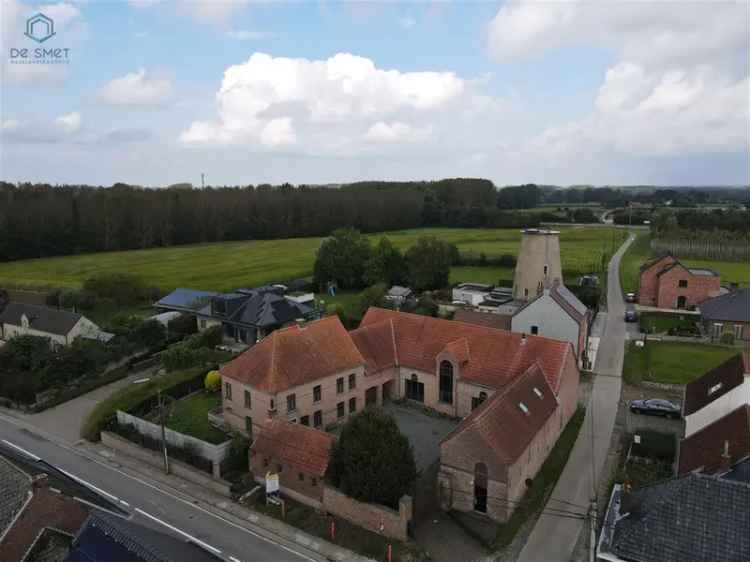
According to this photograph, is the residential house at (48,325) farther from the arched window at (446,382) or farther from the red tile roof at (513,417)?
the red tile roof at (513,417)

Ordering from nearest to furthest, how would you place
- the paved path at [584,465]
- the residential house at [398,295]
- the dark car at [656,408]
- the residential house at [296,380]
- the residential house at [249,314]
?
the paved path at [584,465], the residential house at [296,380], the dark car at [656,408], the residential house at [249,314], the residential house at [398,295]

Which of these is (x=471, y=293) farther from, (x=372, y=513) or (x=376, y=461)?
(x=376, y=461)

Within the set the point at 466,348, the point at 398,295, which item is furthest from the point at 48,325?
the point at 466,348

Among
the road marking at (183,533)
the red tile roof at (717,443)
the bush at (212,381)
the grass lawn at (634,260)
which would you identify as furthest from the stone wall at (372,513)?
the grass lawn at (634,260)

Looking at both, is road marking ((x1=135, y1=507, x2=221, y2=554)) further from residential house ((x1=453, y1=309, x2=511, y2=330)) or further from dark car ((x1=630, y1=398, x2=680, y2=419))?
residential house ((x1=453, y1=309, x2=511, y2=330))

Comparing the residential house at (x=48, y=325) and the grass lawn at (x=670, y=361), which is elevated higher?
the residential house at (x=48, y=325)

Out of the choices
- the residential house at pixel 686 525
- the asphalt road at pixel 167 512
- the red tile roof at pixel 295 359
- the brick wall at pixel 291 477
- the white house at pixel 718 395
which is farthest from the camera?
the red tile roof at pixel 295 359
